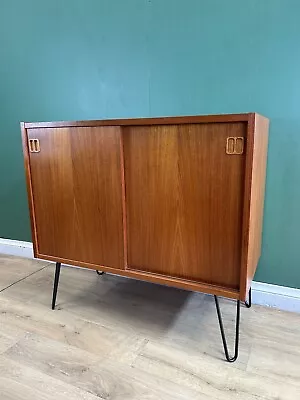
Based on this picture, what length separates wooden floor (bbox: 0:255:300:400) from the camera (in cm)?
100

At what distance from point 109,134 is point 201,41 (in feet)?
2.10

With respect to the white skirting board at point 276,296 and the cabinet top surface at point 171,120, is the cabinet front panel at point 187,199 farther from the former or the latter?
the white skirting board at point 276,296

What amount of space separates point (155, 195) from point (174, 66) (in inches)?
27.4

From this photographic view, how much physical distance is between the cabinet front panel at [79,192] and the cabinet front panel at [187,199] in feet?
0.21

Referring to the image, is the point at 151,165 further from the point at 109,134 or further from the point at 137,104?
the point at 137,104

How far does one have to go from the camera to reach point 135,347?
1.20 meters

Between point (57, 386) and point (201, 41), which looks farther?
point (201, 41)

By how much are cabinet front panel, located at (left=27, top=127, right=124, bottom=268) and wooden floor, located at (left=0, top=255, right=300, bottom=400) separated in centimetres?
31

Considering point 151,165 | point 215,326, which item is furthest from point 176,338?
point 151,165

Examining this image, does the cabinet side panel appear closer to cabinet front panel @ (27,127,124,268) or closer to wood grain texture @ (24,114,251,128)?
cabinet front panel @ (27,127,124,268)

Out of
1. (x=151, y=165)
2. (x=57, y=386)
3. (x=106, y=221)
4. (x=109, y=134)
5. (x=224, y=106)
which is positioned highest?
(x=224, y=106)

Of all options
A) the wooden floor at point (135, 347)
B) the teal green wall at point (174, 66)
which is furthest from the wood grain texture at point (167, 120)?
the wooden floor at point (135, 347)

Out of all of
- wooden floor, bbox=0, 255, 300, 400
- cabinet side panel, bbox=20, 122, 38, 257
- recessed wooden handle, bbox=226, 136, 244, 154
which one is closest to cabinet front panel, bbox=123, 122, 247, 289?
recessed wooden handle, bbox=226, 136, 244, 154

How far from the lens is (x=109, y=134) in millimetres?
1102
